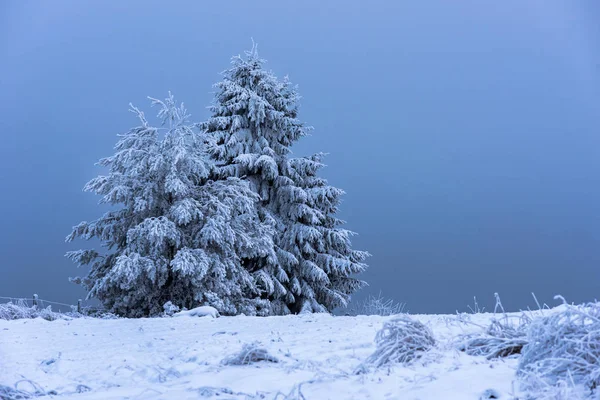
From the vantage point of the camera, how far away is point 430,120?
449 feet

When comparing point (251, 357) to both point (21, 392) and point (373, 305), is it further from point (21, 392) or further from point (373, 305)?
point (373, 305)

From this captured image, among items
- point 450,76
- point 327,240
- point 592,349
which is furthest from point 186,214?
point 450,76

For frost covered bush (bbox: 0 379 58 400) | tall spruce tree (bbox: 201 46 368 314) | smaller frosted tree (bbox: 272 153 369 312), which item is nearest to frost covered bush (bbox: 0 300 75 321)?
frost covered bush (bbox: 0 379 58 400)

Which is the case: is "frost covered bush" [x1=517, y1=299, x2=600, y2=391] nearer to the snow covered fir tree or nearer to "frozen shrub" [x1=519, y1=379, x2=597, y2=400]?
"frozen shrub" [x1=519, y1=379, x2=597, y2=400]

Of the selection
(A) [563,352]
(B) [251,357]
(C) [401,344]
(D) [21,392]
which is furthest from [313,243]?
(A) [563,352]

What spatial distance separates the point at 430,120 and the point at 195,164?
13167 cm

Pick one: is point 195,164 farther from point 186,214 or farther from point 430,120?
point 430,120

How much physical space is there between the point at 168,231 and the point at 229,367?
828 centimetres

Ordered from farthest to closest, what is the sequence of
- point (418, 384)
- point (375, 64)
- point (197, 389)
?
point (375, 64) < point (197, 389) < point (418, 384)

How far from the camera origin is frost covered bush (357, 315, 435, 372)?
309 centimetres

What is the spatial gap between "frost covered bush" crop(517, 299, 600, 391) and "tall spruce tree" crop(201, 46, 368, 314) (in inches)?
484

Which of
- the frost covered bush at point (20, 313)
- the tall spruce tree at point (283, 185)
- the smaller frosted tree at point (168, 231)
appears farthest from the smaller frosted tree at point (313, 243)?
the frost covered bush at point (20, 313)

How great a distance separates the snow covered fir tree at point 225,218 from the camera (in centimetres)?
1159

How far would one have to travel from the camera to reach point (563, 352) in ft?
8.10
